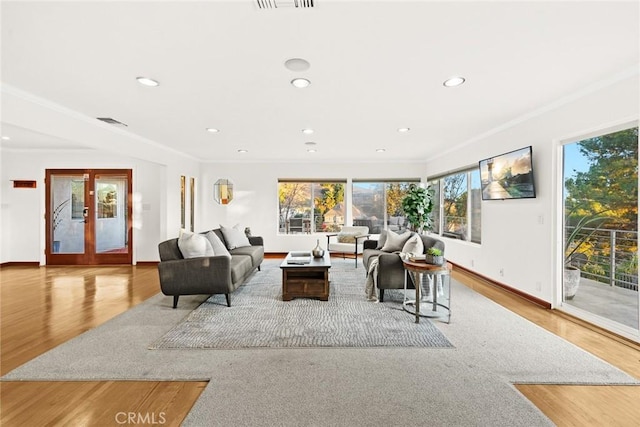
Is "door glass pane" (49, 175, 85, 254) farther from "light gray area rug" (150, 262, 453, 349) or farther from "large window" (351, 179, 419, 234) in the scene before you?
"large window" (351, 179, 419, 234)

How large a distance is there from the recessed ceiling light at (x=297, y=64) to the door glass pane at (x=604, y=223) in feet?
10.4

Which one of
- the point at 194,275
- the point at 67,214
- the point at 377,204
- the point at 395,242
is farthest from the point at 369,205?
the point at 67,214

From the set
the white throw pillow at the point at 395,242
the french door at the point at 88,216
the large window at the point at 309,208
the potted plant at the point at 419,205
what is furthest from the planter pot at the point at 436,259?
the french door at the point at 88,216

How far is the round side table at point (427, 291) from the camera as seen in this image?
3.04 meters

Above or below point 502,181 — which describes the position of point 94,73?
above

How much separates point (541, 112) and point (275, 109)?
10.8 feet

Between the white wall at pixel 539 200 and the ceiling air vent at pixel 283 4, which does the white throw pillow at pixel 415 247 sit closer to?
the white wall at pixel 539 200

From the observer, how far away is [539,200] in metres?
3.69

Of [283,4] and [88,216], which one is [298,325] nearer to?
[283,4]

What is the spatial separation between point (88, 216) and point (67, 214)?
481 millimetres

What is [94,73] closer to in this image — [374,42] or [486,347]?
[374,42]

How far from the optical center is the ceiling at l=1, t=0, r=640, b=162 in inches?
70.7

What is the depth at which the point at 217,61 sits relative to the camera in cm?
239

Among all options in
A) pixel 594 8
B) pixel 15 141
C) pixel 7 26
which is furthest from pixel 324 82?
pixel 15 141
